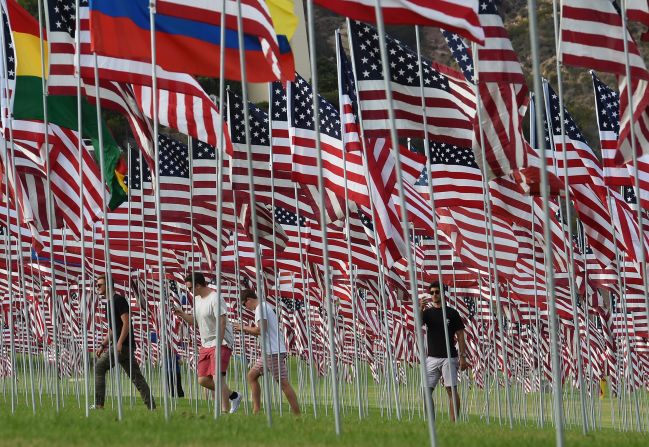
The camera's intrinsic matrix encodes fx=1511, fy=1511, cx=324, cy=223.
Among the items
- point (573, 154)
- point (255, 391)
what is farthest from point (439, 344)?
point (573, 154)

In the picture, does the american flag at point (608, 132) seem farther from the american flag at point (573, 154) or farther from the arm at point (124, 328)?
the arm at point (124, 328)

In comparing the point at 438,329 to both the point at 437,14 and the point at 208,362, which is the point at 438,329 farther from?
the point at 437,14

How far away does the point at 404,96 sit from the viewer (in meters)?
16.6

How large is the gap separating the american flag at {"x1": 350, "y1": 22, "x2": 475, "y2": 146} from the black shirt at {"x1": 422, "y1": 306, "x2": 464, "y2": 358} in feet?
7.20

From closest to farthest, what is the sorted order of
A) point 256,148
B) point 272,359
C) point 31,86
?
point 272,359 < point 31,86 < point 256,148

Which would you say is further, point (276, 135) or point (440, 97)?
point (276, 135)

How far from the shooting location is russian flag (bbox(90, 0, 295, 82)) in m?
14.3

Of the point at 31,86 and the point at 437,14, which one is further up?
the point at 31,86

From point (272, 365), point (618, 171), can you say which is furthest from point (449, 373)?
point (618, 171)

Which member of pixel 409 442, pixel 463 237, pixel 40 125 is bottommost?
pixel 409 442

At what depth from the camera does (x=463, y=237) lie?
22047mm

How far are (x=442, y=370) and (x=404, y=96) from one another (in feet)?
11.5

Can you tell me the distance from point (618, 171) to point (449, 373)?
460cm

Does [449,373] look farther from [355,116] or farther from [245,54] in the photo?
[245,54]
